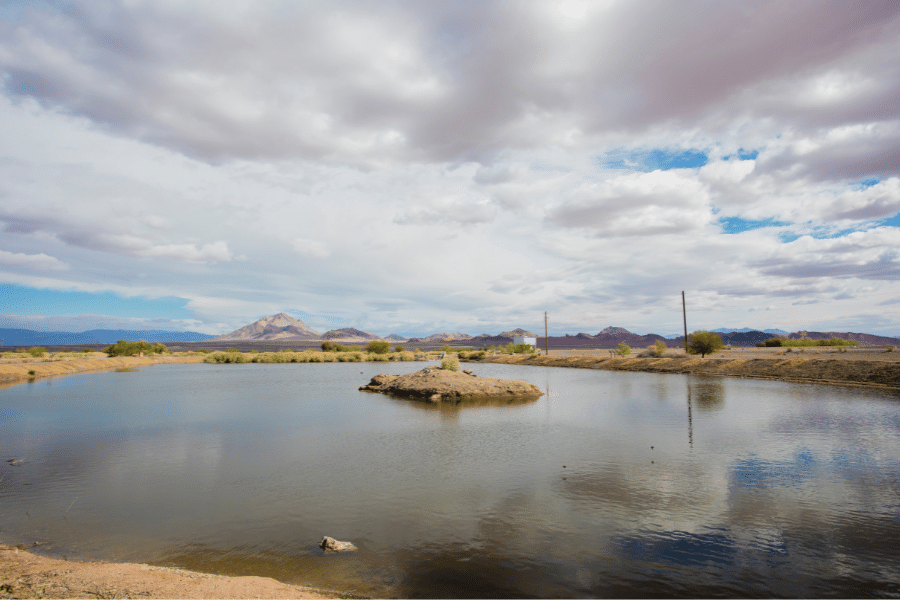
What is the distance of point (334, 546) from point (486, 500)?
4.58 metres

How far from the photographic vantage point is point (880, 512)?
11.1 meters

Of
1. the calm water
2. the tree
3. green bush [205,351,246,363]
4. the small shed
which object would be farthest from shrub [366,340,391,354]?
the calm water

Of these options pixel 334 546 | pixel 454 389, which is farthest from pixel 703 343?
pixel 334 546

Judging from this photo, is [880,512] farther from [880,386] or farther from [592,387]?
[880,386]

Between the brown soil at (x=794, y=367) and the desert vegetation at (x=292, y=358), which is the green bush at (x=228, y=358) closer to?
the desert vegetation at (x=292, y=358)

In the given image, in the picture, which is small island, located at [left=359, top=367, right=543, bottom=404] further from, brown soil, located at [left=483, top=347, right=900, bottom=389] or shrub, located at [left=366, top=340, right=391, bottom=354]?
shrub, located at [left=366, top=340, right=391, bottom=354]

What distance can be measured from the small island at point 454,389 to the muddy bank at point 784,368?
29.3m

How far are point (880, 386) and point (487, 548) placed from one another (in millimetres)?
45701

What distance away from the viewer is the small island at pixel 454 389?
1411 inches

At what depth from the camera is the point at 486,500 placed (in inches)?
478

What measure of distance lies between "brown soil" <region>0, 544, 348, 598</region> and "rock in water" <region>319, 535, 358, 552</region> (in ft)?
5.01

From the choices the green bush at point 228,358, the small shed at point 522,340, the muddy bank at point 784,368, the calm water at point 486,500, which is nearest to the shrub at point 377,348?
the green bush at point 228,358

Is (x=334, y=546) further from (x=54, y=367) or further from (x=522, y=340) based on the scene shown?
(x=522, y=340)

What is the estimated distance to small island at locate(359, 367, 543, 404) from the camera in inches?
1411
